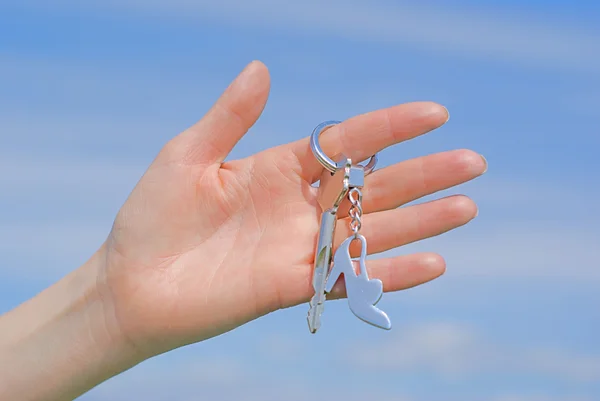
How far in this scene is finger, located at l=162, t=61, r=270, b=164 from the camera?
406 cm

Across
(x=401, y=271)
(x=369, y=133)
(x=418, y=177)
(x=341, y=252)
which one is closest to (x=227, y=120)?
(x=369, y=133)

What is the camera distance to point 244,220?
4.10m

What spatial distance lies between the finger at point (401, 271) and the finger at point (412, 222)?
0.13m

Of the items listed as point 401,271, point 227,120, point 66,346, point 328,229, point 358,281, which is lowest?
point 66,346

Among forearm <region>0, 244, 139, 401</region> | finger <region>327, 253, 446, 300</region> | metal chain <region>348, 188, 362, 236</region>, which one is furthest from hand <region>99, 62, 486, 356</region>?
forearm <region>0, 244, 139, 401</region>

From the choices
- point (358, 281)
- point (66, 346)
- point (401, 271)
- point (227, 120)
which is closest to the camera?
point (358, 281)

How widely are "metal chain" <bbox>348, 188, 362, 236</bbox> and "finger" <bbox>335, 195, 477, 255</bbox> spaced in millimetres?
112

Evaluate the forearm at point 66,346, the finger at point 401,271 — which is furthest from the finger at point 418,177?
the forearm at point 66,346

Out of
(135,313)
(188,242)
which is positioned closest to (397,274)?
(188,242)

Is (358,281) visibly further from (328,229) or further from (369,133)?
(369,133)

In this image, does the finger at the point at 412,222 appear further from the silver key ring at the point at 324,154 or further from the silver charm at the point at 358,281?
the silver key ring at the point at 324,154

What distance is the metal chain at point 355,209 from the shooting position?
3967 mm

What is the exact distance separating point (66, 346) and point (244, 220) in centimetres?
147

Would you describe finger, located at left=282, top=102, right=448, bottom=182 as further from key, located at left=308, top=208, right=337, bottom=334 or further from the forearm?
the forearm
